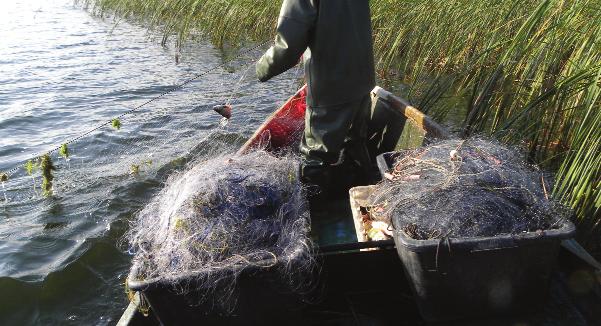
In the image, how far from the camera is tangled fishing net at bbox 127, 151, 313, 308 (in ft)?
7.32

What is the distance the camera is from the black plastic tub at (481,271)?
215cm

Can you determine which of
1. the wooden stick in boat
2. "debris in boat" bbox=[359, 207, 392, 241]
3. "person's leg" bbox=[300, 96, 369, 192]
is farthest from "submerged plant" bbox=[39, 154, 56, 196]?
"debris in boat" bbox=[359, 207, 392, 241]

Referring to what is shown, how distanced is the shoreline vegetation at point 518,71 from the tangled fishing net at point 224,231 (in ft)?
5.40

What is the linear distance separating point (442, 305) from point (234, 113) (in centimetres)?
641

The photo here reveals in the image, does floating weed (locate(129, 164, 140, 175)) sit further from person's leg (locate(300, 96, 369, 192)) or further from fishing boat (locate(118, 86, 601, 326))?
fishing boat (locate(118, 86, 601, 326))

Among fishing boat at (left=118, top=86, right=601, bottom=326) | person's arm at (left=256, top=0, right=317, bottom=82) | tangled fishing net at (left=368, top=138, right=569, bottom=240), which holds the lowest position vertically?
fishing boat at (left=118, top=86, right=601, bottom=326)

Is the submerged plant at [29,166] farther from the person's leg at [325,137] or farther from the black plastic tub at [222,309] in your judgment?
the black plastic tub at [222,309]

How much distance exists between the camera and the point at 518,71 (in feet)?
16.1

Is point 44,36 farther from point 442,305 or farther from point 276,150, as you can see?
point 442,305

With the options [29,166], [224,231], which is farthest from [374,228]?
[29,166]

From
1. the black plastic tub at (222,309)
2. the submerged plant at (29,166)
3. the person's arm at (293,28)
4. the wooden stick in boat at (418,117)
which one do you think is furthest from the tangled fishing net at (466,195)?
the submerged plant at (29,166)

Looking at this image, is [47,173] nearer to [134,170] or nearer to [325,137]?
[134,170]

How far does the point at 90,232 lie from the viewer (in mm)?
5004

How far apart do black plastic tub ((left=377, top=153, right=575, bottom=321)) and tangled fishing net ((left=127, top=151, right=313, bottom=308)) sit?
1.73 ft
